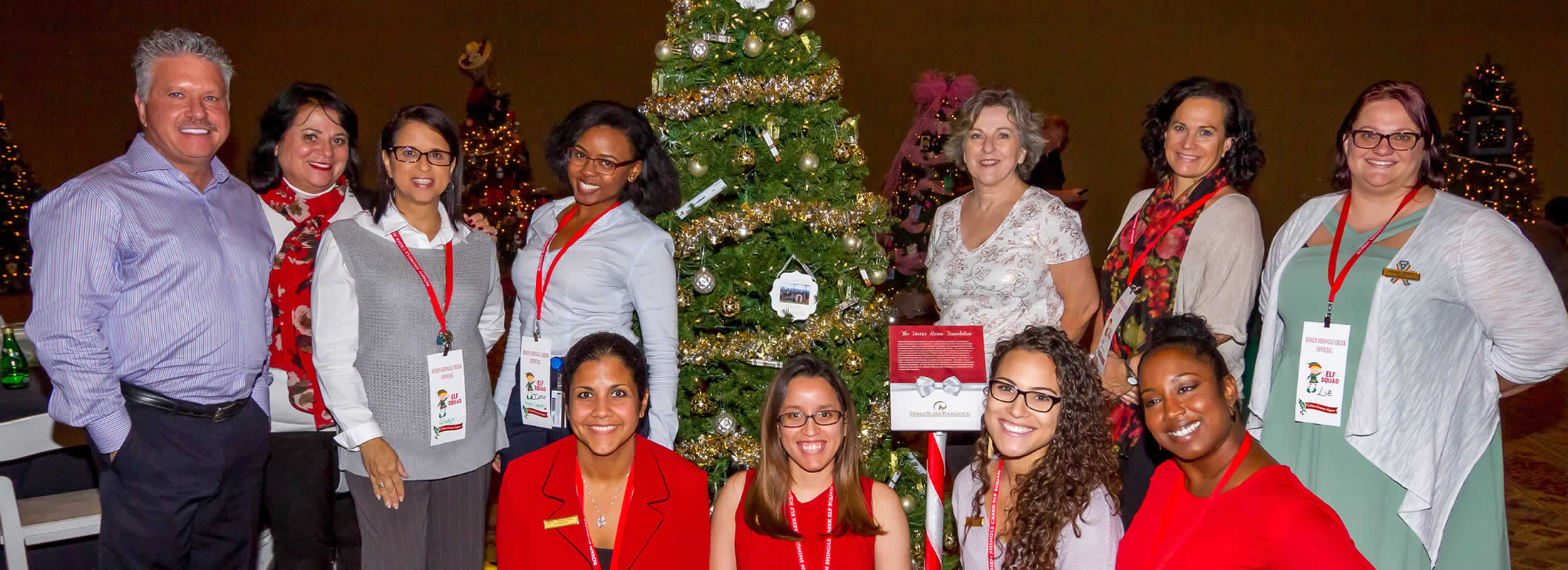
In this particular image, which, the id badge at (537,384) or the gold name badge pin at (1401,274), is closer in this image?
the gold name badge pin at (1401,274)

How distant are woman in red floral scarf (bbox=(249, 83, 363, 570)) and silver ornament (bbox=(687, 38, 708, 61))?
45.6 inches

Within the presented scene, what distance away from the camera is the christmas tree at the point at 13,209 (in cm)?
924

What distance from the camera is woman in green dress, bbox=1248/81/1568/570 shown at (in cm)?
254

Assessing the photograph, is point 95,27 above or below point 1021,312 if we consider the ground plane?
above

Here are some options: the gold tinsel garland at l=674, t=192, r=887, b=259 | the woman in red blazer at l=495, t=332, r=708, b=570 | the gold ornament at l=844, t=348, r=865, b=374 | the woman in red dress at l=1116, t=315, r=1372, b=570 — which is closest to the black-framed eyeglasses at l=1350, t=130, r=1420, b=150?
the woman in red dress at l=1116, t=315, r=1372, b=570

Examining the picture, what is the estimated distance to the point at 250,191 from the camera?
3.02 m

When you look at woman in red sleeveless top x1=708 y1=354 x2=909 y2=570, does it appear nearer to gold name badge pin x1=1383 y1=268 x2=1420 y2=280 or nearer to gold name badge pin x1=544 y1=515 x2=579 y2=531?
gold name badge pin x1=544 y1=515 x2=579 y2=531

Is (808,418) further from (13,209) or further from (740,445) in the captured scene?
(13,209)

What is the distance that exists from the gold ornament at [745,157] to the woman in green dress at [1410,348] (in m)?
1.68

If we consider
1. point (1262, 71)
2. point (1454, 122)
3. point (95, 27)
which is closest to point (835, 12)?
point (1262, 71)

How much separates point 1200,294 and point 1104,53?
34.0 feet

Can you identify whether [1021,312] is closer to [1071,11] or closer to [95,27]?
[1071,11]

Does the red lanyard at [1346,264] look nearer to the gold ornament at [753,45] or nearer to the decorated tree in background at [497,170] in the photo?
the gold ornament at [753,45]

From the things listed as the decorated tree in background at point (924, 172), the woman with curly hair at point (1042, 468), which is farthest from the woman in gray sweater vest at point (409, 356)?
the decorated tree in background at point (924, 172)
